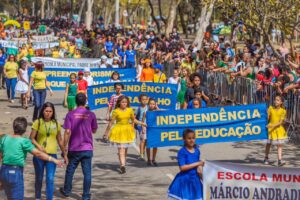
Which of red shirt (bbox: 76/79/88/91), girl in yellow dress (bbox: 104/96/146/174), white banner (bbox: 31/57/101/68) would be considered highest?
white banner (bbox: 31/57/101/68)

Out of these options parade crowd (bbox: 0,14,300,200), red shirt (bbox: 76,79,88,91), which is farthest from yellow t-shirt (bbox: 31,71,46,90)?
red shirt (bbox: 76,79,88,91)

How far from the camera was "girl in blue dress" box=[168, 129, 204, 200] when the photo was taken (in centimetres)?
1045

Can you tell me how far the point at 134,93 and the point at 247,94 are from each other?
3.56 metres

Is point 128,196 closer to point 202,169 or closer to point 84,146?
point 84,146

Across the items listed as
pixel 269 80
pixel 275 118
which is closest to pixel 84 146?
pixel 275 118

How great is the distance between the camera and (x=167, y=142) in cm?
1553

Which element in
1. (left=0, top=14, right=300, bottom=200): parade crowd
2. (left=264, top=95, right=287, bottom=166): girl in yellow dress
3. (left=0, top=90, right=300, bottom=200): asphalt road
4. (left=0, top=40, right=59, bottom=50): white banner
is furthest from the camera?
(left=0, top=40, right=59, bottom=50): white banner

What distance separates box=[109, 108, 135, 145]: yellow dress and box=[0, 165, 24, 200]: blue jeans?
183 inches

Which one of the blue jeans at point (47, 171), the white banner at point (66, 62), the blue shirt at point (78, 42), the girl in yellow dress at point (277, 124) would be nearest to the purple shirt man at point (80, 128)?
the blue jeans at point (47, 171)

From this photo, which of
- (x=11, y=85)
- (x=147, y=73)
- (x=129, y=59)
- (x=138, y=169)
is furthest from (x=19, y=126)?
(x=129, y=59)

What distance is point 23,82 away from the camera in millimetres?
25266

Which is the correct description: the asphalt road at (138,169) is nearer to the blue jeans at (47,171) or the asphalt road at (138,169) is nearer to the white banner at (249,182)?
the blue jeans at (47,171)

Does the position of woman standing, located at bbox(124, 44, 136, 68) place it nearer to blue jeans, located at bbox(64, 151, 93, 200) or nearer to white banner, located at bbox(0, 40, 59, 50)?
white banner, located at bbox(0, 40, 59, 50)

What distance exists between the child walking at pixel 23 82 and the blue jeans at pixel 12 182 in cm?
1462
